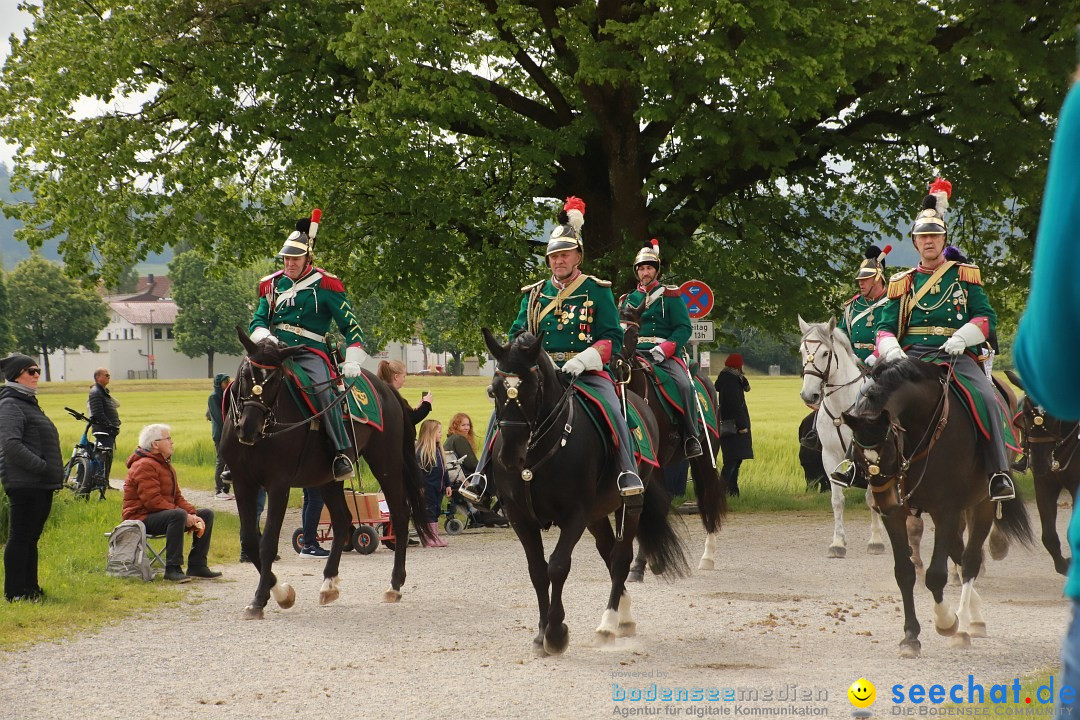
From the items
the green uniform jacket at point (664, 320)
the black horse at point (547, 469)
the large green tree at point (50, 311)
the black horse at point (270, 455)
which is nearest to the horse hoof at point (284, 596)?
the black horse at point (270, 455)

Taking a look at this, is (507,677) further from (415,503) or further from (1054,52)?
(1054,52)

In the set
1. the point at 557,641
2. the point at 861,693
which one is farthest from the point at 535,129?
the point at 861,693

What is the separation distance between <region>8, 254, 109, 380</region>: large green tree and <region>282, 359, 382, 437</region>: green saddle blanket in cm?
9918

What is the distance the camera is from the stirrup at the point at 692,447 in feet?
41.4

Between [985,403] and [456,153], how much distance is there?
13958 mm

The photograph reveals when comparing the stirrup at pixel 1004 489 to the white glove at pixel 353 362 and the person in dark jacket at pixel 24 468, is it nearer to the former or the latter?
the white glove at pixel 353 362

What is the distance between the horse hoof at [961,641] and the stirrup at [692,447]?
4.12 metres

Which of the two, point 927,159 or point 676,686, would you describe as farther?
point 927,159

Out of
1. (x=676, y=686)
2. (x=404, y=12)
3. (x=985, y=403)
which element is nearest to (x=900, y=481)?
(x=985, y=403)

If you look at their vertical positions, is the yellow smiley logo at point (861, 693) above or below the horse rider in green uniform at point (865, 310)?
below

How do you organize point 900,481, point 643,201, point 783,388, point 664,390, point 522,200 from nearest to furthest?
point 900,481 < point 664,390 < point 643,201 < point 522,200 < point 783,388

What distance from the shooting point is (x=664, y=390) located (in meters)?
12.6

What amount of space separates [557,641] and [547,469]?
1152 millimetres

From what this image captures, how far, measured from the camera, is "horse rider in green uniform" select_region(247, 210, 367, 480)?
11414 millimetres
